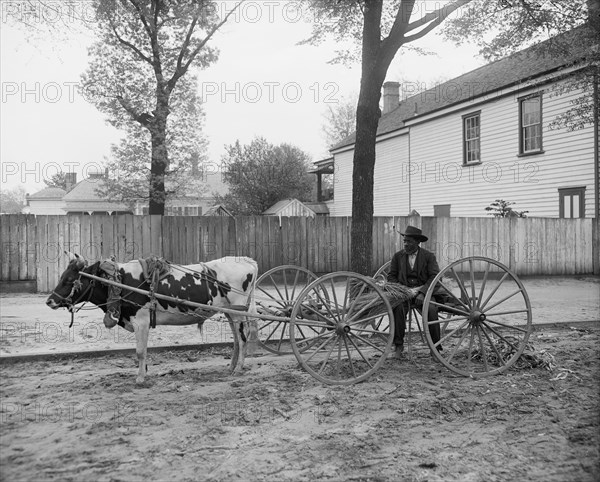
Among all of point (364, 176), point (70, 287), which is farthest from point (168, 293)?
point (364, 176)

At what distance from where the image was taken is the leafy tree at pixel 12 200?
139250mm

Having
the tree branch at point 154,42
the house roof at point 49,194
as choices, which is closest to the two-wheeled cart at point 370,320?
the tree branch at point 154,42

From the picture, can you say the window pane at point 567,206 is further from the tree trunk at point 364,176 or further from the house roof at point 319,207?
the house roof at point 319,207

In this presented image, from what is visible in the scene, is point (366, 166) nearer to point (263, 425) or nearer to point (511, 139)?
point (263, 425)

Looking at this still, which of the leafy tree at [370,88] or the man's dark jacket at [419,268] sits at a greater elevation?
the leafy tree at [370,88]

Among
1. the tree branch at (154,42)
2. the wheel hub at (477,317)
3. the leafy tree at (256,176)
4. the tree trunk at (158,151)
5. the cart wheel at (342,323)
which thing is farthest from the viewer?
the leafy tree at (256,176)

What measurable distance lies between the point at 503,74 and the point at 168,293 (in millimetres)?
21940

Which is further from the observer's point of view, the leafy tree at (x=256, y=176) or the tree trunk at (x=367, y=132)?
the leafy tree at (x=256, y=176)

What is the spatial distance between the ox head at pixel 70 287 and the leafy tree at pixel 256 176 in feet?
98.5

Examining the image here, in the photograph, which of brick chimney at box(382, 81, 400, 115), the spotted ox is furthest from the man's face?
brick chimney at box(382, 81, 400, 115)

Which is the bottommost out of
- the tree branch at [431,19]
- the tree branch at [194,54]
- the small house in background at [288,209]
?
the small house in background at [288,209]

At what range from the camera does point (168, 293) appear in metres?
6.78

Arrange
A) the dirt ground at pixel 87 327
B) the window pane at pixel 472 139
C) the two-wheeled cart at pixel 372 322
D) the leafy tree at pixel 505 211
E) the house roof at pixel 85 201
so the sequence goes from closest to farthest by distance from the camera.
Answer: the two-wheeled cart at pixel 372 322, the dirt ground at pixel 87 327, the leafy tree at pixel 505 211, the window pane at pixel 472 139, the house roof at pixel 85 201

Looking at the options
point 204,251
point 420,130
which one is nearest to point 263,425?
point 204,251
